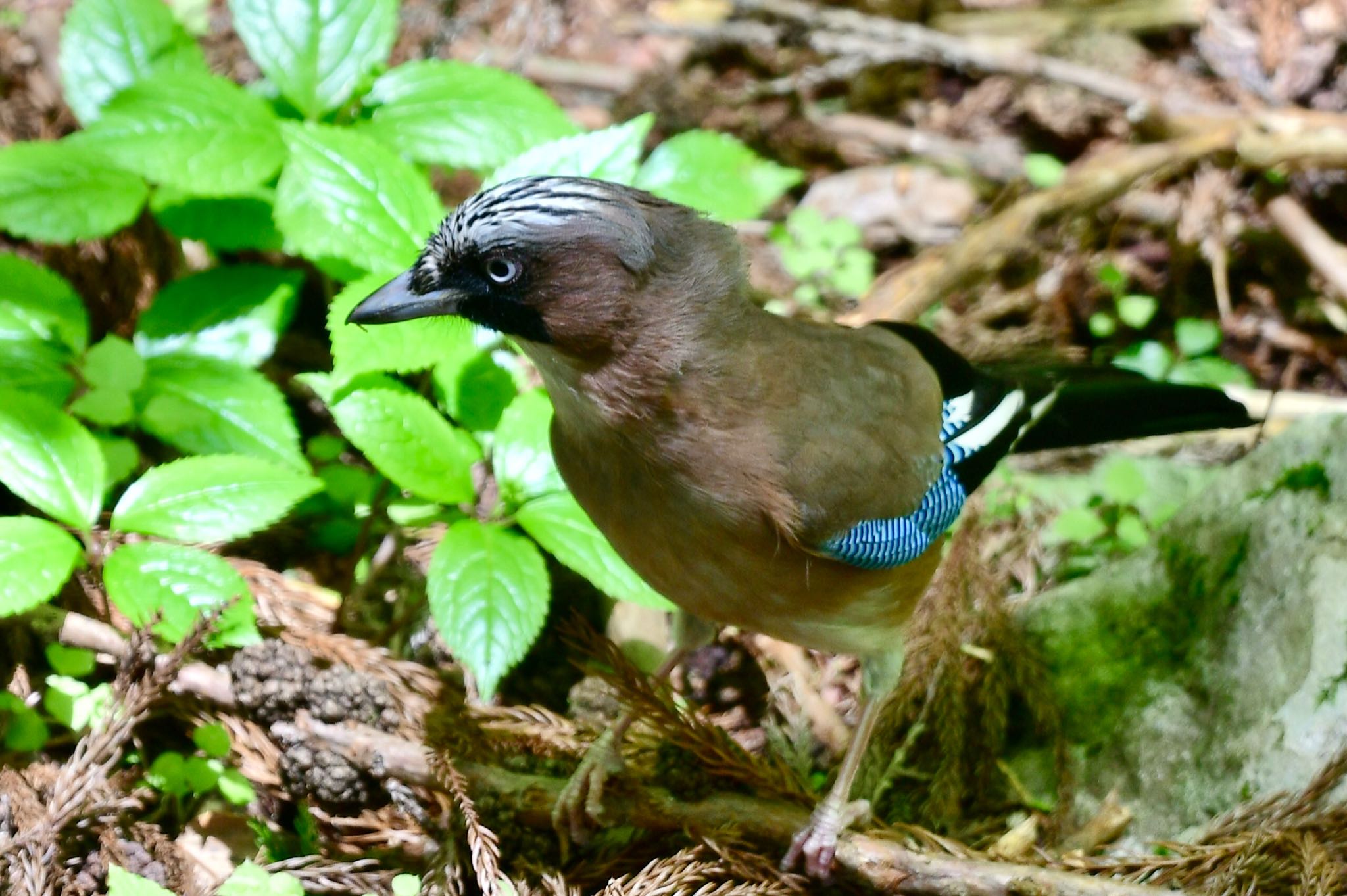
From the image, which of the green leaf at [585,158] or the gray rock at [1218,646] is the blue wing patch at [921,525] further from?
the green leaf at [585,158]

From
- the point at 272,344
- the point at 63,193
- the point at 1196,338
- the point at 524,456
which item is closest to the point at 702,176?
the point at 524,456

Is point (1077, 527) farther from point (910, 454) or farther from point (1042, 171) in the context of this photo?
point (1042, 171)

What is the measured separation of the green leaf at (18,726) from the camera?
9.34ft

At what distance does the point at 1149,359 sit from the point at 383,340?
3.11m

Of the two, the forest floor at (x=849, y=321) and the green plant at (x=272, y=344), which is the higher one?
the green plant at (x=272, y=344)

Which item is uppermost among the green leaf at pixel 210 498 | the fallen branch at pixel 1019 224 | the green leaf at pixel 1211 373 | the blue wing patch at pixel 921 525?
the green leaf at pixel 210 498

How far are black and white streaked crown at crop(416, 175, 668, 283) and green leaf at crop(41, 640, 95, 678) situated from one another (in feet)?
4.73

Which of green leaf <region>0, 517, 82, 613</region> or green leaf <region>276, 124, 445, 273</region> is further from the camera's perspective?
green leaf <region>276, 124, 445, 273</region>

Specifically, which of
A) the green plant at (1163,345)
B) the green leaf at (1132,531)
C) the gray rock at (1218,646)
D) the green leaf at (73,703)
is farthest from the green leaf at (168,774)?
the green plant at (1163,345)

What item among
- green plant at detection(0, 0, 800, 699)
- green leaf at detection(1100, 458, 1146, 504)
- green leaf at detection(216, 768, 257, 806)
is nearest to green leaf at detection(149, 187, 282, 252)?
green plant at detection(0, 0, 800, 699)

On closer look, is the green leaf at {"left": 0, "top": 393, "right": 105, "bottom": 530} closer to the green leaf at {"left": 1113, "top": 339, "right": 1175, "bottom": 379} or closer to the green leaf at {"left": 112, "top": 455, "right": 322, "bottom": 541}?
the green leaf at {"left": 112, "top": 455, "right": 322, "bottom": 541}

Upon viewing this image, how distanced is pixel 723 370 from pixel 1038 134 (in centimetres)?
345

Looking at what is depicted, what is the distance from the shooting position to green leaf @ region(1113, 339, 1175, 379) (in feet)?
15.0

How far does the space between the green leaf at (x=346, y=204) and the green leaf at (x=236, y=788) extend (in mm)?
1281
